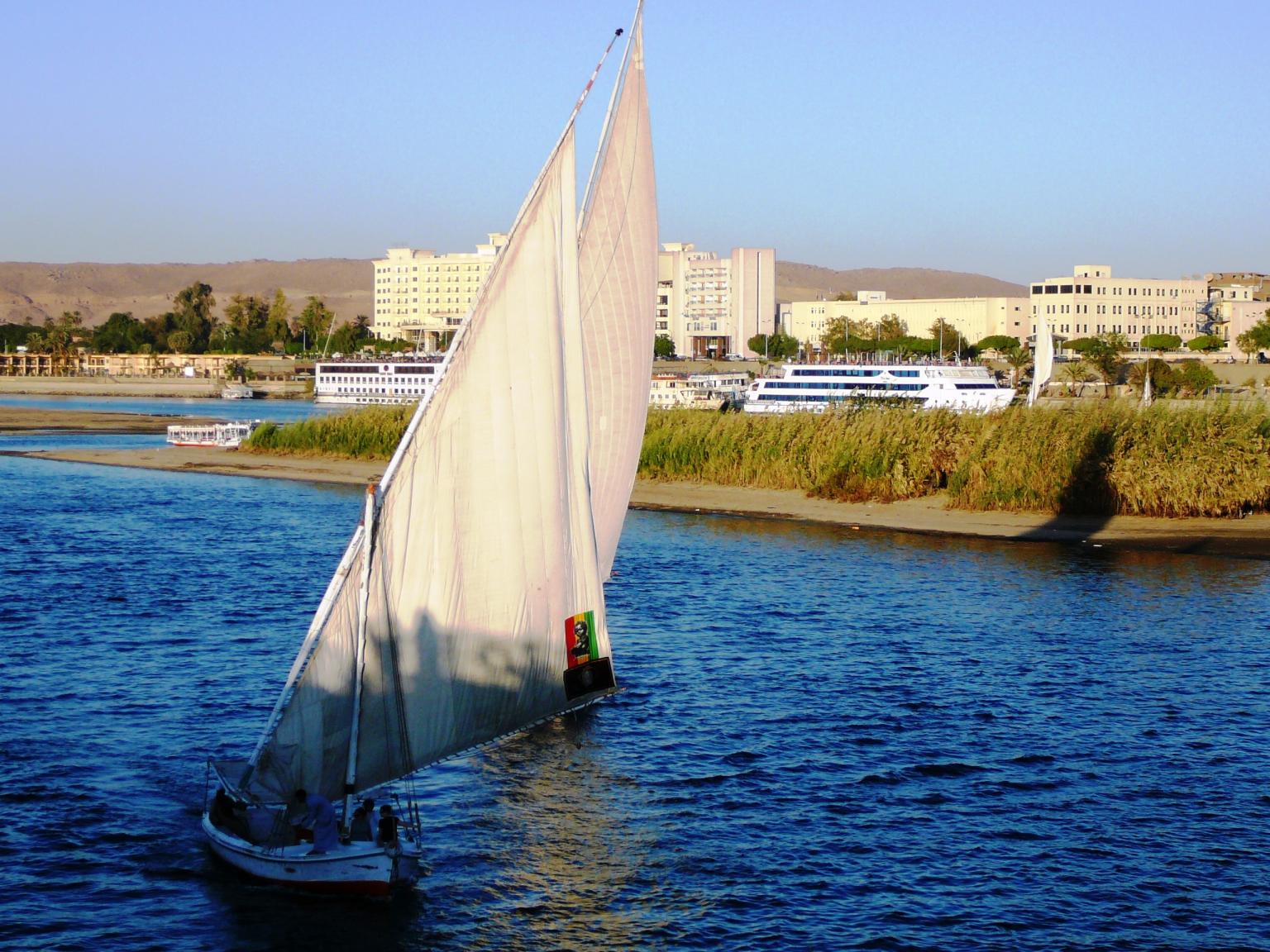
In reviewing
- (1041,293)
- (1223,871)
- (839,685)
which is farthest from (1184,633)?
(1041,293)

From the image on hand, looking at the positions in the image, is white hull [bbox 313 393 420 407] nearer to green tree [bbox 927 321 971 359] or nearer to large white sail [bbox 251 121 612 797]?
green tree [bbox 927 321 971 359]

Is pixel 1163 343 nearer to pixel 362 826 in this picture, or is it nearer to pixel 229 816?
pixel 229 816

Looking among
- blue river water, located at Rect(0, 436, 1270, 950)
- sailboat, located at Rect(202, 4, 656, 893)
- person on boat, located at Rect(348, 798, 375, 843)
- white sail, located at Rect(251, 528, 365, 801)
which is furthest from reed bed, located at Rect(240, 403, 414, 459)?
person on boat, located at Rect(348, 798, 375, 843)

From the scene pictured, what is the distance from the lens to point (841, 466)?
53.6 metres

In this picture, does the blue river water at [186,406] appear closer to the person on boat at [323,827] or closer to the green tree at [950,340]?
the green tree at [950,340]

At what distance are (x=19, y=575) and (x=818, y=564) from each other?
1962 cm

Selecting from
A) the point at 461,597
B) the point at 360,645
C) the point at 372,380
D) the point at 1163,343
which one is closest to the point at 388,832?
Result: the point at 360,645

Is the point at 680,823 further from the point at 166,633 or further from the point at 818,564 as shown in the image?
the point at 818,564

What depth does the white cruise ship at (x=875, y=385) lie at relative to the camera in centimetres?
9106

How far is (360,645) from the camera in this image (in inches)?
633

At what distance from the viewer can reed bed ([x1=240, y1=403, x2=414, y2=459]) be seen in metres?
71.4

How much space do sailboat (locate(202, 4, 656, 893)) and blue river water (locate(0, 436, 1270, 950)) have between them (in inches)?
37.2

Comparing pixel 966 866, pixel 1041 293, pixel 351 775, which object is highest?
pixel 1041 293

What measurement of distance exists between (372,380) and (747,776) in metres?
132
